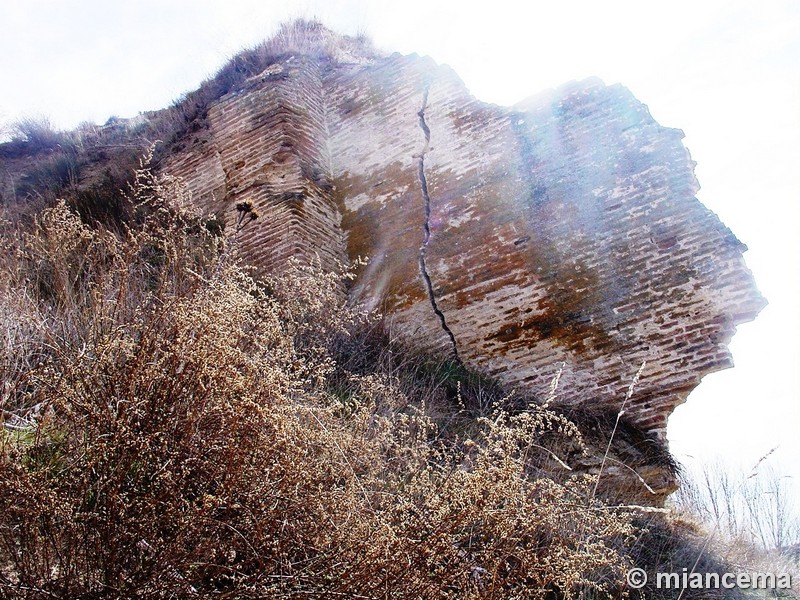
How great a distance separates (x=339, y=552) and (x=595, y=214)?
3.80 metres

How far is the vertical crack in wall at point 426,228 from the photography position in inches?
188

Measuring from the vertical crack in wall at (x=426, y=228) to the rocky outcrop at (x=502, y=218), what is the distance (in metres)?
0.02

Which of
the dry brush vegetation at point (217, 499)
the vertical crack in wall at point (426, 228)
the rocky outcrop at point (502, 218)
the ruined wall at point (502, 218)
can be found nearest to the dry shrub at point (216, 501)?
the dry brush vegetation at point (217, 499)

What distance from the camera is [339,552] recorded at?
169 cm

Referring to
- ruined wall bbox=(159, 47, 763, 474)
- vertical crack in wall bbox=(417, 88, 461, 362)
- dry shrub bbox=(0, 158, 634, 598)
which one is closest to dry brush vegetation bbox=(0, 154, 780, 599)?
dry shrub bbox=(0, 158, 634, 598)

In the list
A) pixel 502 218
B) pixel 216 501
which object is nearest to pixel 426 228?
pixel 502 218

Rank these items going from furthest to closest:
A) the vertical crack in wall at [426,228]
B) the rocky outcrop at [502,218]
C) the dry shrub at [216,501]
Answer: the vertical crack in wall at [426,228]
the rocky outcrop at [502,218]
the dry shrub at [216,501]

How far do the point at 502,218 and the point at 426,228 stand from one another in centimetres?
72

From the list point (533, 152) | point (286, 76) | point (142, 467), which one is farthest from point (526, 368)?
point (286, 76)

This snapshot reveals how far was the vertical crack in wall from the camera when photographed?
4.77 m

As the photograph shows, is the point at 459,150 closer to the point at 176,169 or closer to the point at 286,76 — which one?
the point at 286,76

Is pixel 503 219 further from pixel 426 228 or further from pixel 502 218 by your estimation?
pixel 426 228

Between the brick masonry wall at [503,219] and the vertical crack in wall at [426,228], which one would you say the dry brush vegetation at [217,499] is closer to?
the brick masonry wall at [503,219]

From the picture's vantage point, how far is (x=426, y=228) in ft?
17.1
